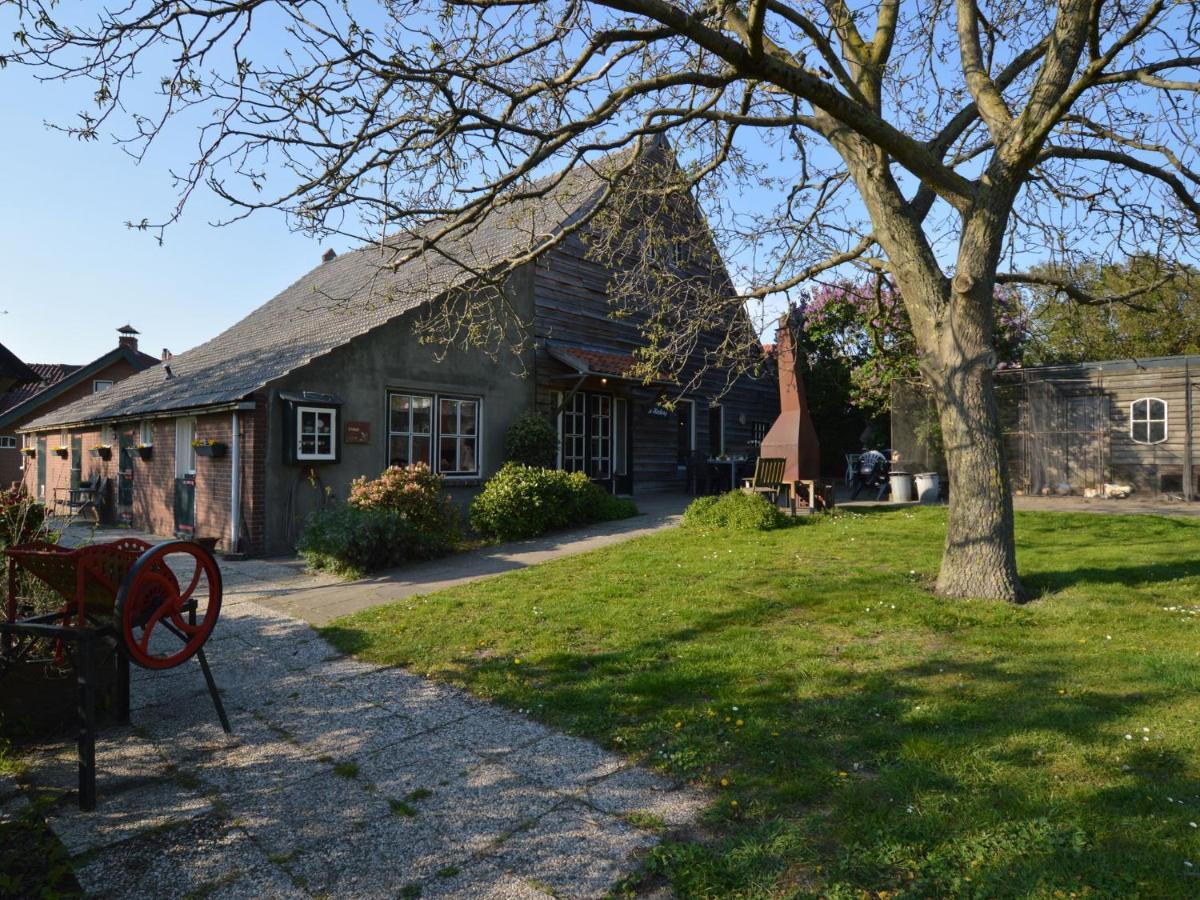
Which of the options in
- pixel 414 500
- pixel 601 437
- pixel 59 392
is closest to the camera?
pixel 414 500

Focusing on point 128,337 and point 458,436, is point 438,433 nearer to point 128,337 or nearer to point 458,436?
point 458,436

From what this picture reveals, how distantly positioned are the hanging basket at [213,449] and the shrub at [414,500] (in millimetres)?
2522

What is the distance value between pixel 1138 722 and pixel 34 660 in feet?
19.3

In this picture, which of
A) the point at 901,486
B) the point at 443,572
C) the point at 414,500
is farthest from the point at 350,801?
the point at 901,486

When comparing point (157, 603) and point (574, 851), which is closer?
A: point (574, 851)

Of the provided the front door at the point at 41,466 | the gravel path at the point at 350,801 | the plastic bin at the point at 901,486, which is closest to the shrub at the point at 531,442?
the plastic bin at the point at 901,486

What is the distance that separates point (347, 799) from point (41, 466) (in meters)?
21.3

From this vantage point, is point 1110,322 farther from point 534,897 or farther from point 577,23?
point 534,897

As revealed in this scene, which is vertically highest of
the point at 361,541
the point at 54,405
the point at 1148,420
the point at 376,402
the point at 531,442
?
the point at 54,405

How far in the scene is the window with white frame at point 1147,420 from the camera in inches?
589

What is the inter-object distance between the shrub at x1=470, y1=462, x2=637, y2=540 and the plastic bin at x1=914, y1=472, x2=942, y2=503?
6755mm

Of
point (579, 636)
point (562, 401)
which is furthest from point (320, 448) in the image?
point (579, 636)

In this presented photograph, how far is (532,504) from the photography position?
37.8ft

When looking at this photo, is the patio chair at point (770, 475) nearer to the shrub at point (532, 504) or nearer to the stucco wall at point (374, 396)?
the shrub at point (532, 504)
